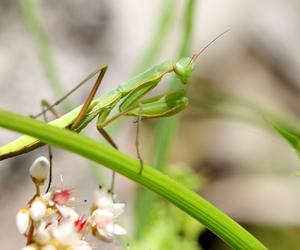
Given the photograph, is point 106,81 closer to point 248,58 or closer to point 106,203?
point 248,58

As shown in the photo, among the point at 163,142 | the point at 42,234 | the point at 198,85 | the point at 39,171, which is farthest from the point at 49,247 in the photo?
the point at 198,85

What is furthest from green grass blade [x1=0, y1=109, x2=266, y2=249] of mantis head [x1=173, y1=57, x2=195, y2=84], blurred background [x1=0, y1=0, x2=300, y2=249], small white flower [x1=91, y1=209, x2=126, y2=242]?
blurred background [x1=0, y1=0, x2=300, y2=249]

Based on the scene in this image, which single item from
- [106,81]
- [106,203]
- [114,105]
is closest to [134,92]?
[114,105]

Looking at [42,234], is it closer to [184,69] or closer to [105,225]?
[105,225]

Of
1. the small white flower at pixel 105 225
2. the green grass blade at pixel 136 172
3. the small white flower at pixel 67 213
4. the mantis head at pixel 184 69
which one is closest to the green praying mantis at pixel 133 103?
the mantis head at pixel 184 69

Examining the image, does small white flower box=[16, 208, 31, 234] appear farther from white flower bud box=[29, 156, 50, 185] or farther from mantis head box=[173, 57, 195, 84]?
mantis head box=[173, 57, 195, 84]

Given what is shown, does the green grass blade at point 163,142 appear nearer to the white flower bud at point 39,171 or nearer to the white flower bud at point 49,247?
the white flower bud at point 39,171

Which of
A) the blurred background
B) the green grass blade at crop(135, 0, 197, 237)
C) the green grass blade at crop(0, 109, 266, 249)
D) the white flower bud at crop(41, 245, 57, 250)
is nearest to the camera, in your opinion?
the green grass blade at crop(0, 109, 266, 249)
